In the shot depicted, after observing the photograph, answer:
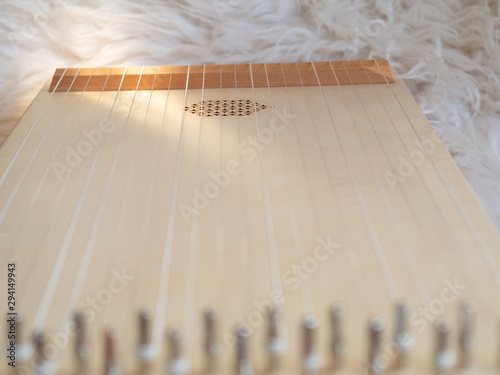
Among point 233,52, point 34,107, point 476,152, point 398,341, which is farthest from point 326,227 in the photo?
point 233,52

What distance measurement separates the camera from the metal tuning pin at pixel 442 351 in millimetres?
582

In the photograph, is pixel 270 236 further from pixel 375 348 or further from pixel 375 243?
pixel 375 348

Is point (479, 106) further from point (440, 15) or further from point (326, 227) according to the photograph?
point (326, 227)

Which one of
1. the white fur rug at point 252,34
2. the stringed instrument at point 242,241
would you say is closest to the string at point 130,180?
the stringed instrument at point 242,241

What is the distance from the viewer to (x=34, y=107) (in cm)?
125

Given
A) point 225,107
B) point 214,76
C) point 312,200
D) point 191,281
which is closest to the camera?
point 191,281

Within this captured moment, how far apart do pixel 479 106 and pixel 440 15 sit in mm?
267

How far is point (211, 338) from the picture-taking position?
61 cm

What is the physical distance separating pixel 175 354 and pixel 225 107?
702 millimetres

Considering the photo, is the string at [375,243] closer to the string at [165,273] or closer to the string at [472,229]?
the string at [472,229]

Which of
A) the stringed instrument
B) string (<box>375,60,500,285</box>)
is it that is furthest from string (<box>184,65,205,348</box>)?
string (<box>375,60,500,285</box>)

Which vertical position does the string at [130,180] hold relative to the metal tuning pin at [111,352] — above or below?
below

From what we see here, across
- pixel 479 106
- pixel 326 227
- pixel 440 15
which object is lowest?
pixel 479 106

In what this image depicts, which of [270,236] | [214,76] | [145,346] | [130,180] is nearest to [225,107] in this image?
[214,76]
